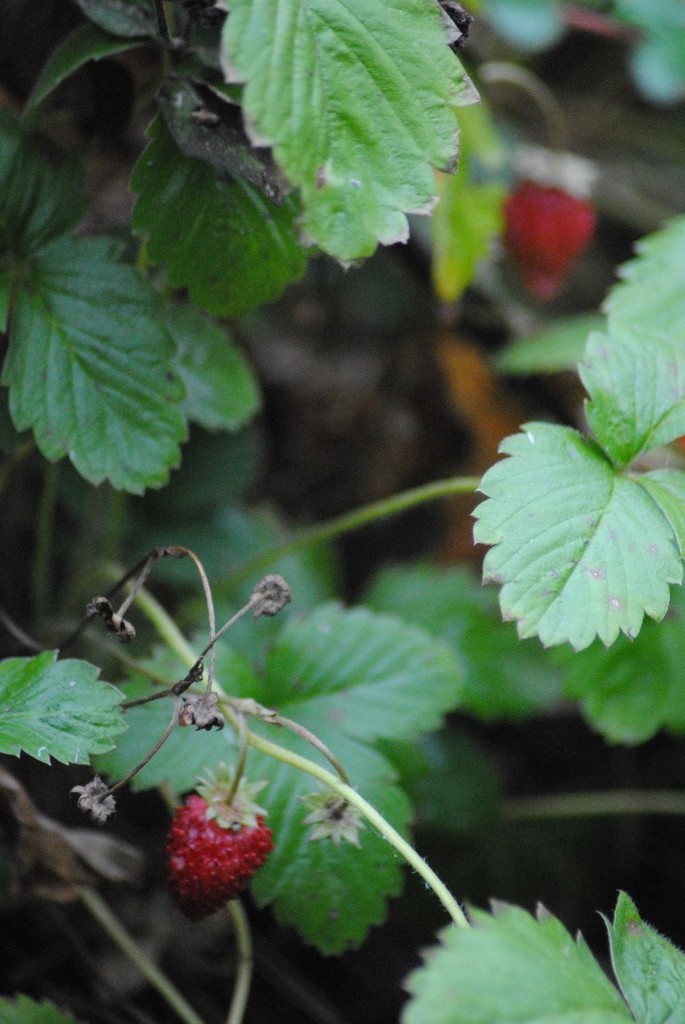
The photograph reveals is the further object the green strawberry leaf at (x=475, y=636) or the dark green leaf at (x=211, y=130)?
the green strawberry leaf at (x=475, y=636)

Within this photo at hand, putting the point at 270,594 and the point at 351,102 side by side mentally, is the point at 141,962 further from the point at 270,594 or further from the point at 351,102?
the point at 351,102

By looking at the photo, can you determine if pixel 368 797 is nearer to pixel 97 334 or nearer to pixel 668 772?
pixel 97 334

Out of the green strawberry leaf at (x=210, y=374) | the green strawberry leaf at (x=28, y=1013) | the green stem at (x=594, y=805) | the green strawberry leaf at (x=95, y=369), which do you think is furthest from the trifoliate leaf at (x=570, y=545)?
the green stem at (x=594, y=805)

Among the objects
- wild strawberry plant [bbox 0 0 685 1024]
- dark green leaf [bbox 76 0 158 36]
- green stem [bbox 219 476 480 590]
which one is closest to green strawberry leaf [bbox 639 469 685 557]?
wild strawberry plant [bbox 0 0 685 1024]

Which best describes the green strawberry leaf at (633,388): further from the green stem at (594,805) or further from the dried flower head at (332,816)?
the green stem at (594,805)

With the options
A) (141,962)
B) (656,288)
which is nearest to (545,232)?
(656,288)

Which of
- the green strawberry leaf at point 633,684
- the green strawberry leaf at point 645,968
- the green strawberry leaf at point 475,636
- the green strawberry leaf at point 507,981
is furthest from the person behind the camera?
the green strawberry leaf at point 475,636

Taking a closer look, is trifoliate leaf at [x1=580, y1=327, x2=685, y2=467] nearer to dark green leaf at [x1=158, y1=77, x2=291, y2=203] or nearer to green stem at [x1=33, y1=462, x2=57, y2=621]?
dark green leaf at [x1=158, y1=77, x2=291, y2=203]
